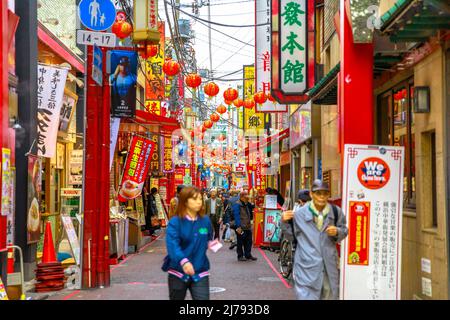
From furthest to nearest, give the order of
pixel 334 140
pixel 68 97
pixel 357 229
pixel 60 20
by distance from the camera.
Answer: pixel 60 20 < pixel 68 97 < pixel 334 140 < pixel 357 229

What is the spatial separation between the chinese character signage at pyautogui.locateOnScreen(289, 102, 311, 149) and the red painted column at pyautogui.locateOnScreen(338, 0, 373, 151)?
449 inches

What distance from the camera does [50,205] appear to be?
778 inches

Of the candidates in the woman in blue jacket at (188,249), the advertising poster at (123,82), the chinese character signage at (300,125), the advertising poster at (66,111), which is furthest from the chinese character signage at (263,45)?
the woman in blue jacket at (188,249)

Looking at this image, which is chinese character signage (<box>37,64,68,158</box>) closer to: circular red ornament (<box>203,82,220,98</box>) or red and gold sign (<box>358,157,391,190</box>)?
circular red ornament (<box>203,82,220,98</box>)

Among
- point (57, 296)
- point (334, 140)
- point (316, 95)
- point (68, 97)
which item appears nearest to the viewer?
point (57, 296)

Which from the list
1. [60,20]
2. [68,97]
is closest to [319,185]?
[68,97]

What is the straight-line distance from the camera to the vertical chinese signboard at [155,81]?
36062mm

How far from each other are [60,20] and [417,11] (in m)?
15.6

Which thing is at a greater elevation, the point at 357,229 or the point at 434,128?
the point at 434,128

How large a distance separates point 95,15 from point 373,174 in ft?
22.3

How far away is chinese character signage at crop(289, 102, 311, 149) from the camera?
72.2 ft

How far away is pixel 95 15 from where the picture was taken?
1278 cm

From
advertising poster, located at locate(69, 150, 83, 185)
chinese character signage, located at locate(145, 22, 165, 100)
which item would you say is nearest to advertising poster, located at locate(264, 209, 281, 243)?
advertising poster, located at locate(69, 150, 83, 185)

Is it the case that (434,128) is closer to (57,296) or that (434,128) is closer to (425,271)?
(425,271)
